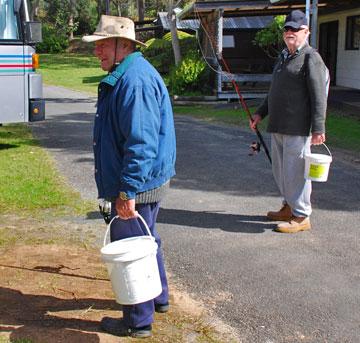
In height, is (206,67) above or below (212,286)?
above

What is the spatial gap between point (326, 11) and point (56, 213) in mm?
16305

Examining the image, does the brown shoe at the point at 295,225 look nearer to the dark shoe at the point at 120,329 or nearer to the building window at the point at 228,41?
the dark shoe at the point at 120,329

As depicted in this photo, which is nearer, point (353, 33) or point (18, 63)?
point (18, 63)

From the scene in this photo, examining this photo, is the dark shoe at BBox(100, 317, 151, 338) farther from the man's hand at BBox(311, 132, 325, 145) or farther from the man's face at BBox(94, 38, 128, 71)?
the man's hand at BBox(311, 132, 325, 145)

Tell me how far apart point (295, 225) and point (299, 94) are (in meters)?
1.23

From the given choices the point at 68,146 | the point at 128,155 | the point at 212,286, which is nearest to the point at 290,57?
the point at 212,286

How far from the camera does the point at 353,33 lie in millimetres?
18344

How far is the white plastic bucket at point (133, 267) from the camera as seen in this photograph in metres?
3.20

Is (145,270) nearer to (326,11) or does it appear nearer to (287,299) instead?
(287,299)

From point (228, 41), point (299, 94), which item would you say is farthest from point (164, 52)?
point (299, 94)

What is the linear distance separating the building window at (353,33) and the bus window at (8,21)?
11.9m

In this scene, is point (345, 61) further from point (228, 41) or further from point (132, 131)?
point (132, 131)

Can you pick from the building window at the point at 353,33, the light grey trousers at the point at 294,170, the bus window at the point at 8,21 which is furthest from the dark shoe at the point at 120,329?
the building window at the point at 353,33

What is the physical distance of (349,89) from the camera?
704 inches
